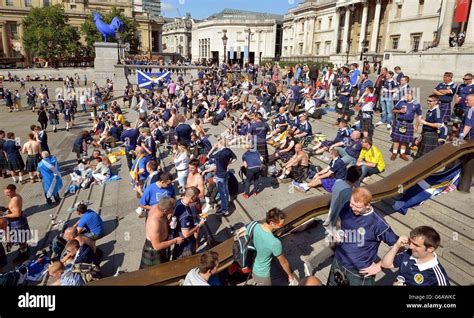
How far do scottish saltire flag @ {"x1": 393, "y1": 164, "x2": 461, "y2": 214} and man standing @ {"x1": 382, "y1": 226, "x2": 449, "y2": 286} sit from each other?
3579 millimetres

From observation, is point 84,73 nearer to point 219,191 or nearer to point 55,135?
point 55,135

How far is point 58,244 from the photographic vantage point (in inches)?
255

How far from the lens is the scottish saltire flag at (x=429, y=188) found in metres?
6.42

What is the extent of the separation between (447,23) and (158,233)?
1308 inches

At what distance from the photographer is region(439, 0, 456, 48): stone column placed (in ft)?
88.4

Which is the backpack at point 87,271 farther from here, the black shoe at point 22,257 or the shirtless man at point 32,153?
the shirtless man at point 32,153

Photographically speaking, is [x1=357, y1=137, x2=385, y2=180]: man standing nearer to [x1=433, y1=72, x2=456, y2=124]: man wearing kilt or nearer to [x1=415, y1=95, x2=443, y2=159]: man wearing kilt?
[x1=415, y1=95, x2=443, y2=159]: man wearing kilt

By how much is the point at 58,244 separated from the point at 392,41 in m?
48.6

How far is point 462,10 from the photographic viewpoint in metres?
26.8

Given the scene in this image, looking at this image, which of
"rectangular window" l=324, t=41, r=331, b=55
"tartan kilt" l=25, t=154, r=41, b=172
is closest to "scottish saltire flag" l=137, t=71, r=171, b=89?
"tartan kilt" l=25, t=154, r=41, b=172

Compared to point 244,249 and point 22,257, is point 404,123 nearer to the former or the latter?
point 244,249

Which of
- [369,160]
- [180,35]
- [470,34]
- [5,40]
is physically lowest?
[369,160]

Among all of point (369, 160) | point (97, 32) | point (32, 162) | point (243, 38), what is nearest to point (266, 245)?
point (369, 160)
